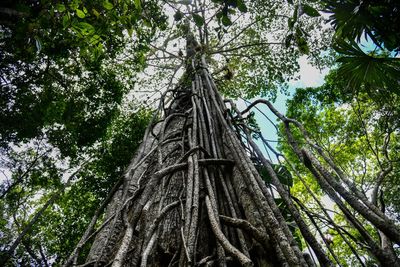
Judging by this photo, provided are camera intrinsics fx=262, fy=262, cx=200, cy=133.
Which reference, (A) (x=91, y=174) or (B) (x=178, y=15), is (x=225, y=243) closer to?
(B) (x=178, y=15)

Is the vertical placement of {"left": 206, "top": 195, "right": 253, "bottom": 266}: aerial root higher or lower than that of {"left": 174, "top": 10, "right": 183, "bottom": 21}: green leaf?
lower

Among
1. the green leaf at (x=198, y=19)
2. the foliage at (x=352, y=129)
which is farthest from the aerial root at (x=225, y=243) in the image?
the foliage at (x=352, y=129)

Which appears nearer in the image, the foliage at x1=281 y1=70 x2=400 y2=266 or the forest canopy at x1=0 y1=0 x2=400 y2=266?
the forest canopy at x1=0 y1=0 x2=400 y2=266

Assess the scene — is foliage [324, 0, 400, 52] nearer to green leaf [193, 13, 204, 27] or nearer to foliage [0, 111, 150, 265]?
green leaf [193, 13, 204, 27]

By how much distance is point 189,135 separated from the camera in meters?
1.74

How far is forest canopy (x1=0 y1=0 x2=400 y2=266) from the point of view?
1.00 meters

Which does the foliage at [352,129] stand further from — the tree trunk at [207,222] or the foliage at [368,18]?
the tree trunk at [207,222]

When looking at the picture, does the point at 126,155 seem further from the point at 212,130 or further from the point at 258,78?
the point at 258,78

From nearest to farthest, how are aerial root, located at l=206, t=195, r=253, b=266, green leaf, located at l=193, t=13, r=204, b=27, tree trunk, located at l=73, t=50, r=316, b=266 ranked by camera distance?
aerial root, located at l=206, t=195, r=253, b=266
tree trunk, located at l=73, t=50, r=316, b=266
green leaf, located at l=193, t=13, r=204, b=27

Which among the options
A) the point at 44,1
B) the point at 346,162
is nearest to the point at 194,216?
the point at 44,1

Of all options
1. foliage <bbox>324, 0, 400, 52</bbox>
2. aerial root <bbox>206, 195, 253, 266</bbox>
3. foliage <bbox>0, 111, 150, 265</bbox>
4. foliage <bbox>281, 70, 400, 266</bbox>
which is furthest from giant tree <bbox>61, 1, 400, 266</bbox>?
foliage <bbox>281, 70, 400, 266</bbox>

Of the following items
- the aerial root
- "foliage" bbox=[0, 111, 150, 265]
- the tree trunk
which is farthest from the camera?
"foliage" bbox=[0, 111, 150, 265]

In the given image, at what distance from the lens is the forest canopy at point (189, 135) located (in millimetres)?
995

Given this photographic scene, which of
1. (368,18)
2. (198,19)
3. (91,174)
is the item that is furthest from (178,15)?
(91,174)
